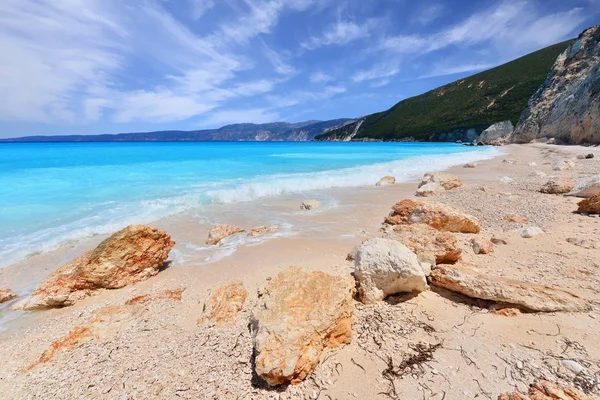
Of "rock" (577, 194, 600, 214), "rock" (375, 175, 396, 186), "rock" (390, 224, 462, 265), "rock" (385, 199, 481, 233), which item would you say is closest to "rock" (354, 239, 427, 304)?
"rock" (390, 224, 462, 265)

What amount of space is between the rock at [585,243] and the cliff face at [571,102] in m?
41.9

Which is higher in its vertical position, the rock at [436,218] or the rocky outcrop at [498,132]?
the rock at [436,218]

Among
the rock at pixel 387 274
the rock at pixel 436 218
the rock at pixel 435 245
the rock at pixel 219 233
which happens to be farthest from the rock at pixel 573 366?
the rock at pixel 219 233

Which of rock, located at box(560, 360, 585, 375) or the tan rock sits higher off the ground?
rock, located at box(560, 360, 585, 375)

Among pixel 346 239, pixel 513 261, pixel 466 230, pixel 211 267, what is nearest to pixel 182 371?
pixel 211 267

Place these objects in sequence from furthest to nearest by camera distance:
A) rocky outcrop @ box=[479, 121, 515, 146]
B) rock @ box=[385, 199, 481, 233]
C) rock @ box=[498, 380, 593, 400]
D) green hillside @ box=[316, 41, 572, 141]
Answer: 1. green hillside @ box=[316, 41, 572, 141]
2. rocky outcrop @ box=[479, 121, 515, 146]
3. rock @ box=[385, 199, 481, 233]
4. rock @ box=[498, 380, 593, 400]

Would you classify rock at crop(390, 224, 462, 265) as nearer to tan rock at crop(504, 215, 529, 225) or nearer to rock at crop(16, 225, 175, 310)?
tan rock at crop(504, 215, 529, 225)

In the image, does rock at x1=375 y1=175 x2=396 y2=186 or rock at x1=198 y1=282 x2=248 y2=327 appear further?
rock at x1=375 y1=175 x2=396 y2=186

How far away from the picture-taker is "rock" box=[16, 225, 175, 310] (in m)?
4.25

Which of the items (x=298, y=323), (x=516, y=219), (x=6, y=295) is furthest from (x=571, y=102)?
(x=6, y=295)

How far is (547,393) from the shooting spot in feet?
6.76

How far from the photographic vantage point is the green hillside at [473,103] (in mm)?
86387

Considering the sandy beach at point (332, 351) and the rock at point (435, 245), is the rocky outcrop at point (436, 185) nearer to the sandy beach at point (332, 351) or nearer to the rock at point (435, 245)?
the sandy beach at point (332, 351)

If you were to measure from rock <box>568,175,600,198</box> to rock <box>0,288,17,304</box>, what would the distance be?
44.4 ft
